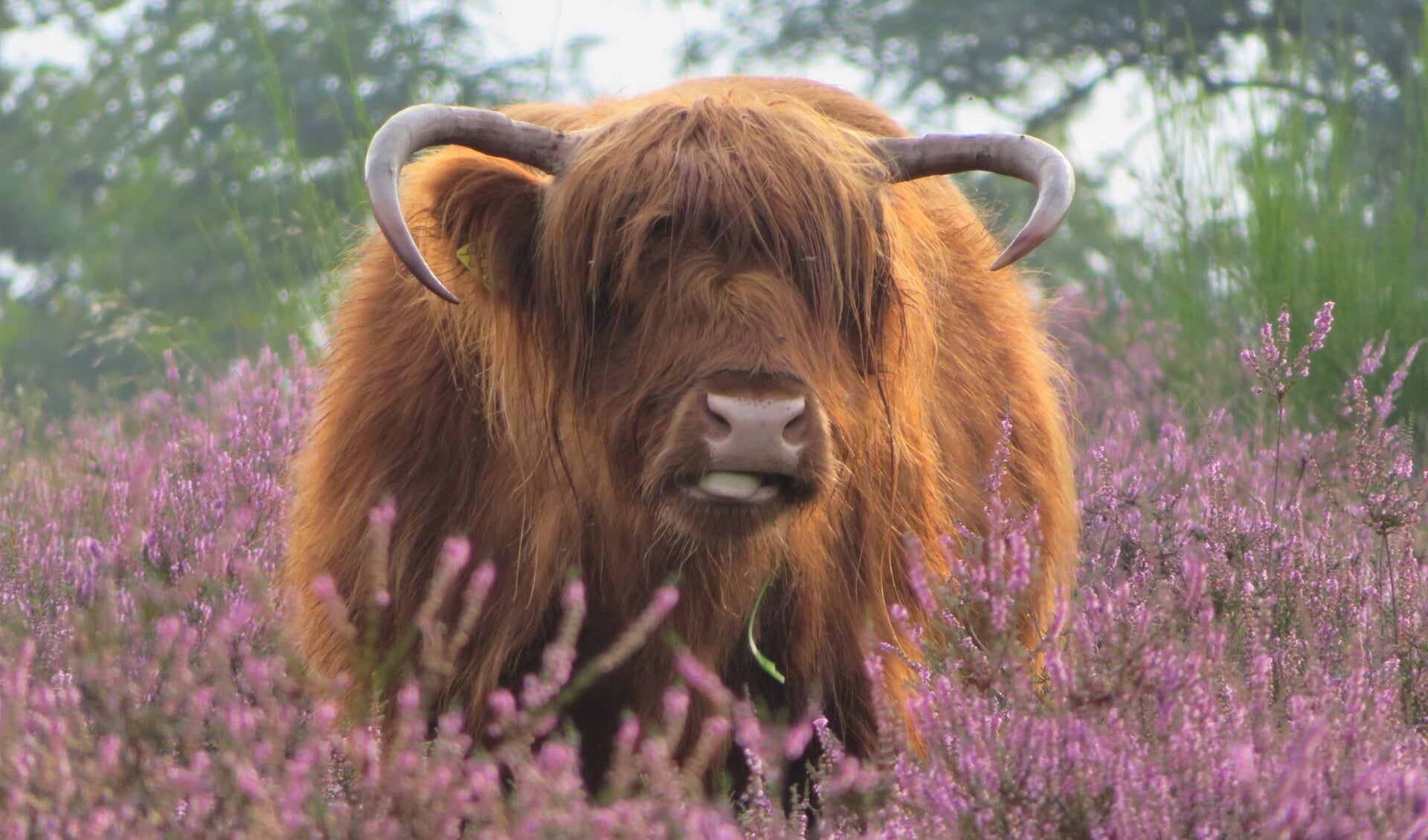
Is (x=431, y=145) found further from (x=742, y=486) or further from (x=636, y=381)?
(x=742, y=486)

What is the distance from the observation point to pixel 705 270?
297 centimetres

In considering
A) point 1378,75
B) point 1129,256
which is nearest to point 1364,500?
point 1129,256

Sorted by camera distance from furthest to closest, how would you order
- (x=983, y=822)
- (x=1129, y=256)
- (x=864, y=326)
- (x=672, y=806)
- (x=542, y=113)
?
1. (x=1129, y=256)
2. (x=542, y=113)
3. (x=864, y=326)
4. (x=983, y=822)
5. (x=672, y=806)

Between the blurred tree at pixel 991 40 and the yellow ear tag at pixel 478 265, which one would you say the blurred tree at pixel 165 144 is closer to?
the blurred tree at pixel 991 40

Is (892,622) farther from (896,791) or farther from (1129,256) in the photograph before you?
(1129,256)

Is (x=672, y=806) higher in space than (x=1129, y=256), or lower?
higher

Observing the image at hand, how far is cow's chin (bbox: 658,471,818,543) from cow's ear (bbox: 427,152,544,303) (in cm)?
59

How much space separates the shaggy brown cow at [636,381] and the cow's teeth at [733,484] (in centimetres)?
9

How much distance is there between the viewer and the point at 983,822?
2086mm

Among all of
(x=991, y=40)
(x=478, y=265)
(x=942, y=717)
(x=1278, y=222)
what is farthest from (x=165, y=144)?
(x=942, y=717)

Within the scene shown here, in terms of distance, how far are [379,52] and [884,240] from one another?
13731 mm

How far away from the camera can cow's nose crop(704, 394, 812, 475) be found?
270cm

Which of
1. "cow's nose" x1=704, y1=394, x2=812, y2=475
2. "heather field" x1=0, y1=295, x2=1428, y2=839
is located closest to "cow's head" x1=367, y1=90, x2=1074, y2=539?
"cow's nose" x1=704, y1=394, x2=812, y2=475

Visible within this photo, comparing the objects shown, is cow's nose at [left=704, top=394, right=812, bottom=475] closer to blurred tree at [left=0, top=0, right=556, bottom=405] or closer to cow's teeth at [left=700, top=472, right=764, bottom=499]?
cow's teeth at [left=700, top=472, right=764, bottom=499]
